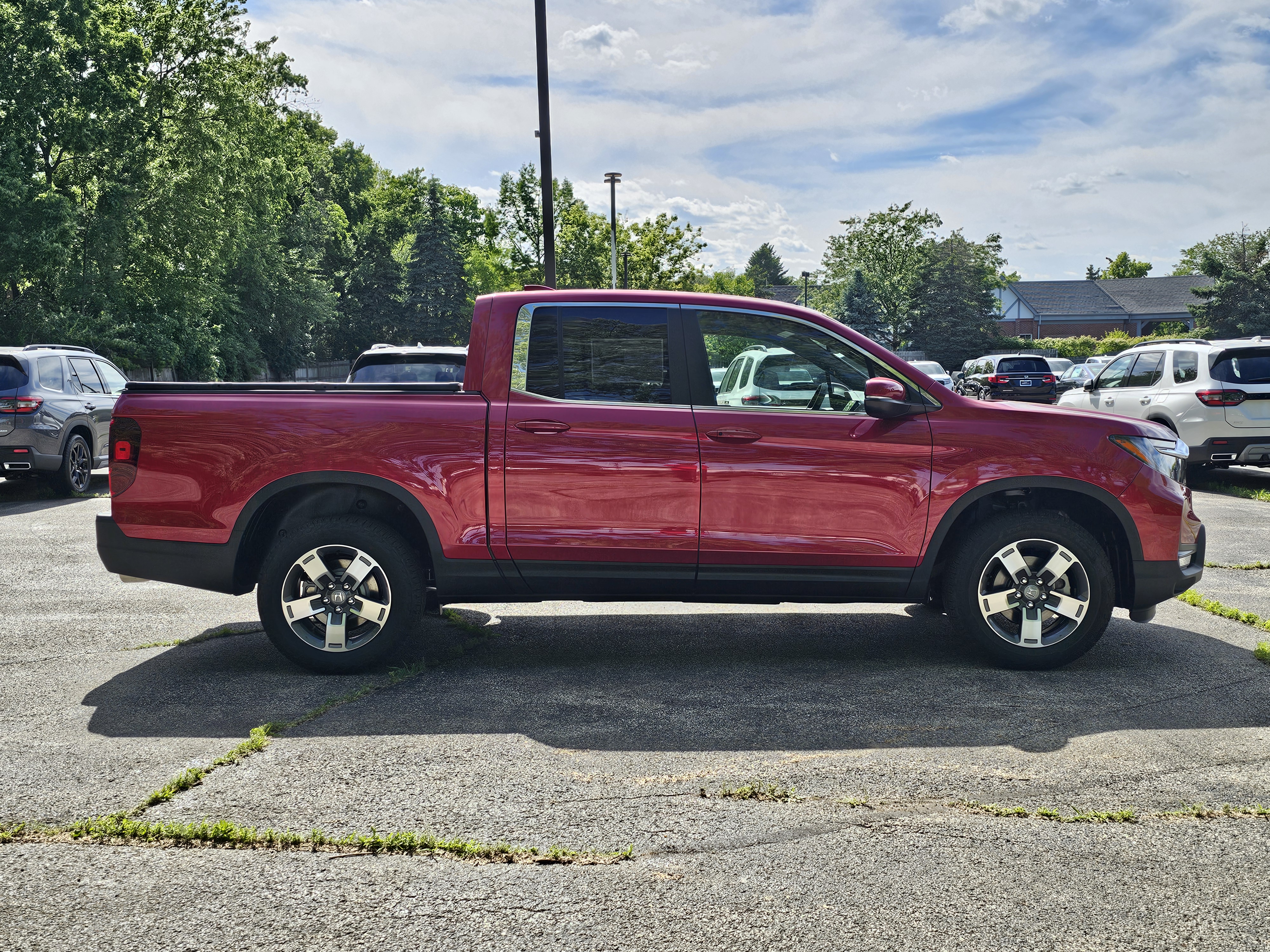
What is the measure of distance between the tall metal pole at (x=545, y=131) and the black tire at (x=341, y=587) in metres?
12.4

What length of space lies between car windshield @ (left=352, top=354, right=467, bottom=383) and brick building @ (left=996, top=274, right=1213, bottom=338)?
8112cm

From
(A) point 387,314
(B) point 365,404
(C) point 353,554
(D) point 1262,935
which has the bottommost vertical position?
(D) point 1262,935

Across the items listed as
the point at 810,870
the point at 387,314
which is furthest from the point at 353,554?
the point at 387,314

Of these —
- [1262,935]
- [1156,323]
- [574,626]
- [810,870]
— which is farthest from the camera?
[1156,323]

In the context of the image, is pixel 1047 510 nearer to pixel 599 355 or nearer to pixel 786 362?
pixel 786 362

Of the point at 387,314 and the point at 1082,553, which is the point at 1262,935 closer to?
the point at 1082,553

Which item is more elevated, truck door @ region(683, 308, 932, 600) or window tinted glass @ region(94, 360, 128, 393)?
window tinted glass @ region(94, 360, 128, 393)

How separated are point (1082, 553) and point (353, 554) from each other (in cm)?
370

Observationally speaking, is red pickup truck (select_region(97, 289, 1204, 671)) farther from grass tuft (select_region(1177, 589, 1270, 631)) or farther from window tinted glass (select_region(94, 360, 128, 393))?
window tinted glass (select_region(94, 360, 128, 393))

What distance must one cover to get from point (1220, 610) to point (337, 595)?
550cm

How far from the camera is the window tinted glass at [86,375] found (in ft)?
45.7

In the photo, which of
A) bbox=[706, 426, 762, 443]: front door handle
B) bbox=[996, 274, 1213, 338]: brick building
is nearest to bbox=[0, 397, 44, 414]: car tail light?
bbox=[706, 426, 762, 443]: front door handle

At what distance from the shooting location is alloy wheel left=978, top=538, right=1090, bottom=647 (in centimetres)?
554

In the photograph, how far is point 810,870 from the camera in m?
3.32
